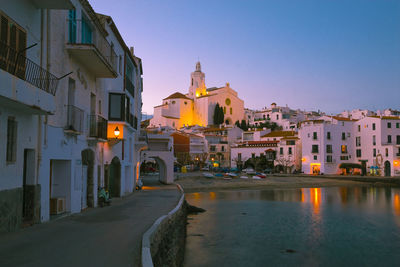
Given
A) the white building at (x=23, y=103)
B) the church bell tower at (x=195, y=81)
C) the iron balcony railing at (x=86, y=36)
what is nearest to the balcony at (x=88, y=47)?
the iron balcony railing at (x=86, y=36)

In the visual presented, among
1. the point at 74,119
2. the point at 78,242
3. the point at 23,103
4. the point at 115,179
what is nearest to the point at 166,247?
the point at 78,242

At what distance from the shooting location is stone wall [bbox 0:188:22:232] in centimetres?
1034

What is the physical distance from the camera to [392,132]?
70812 millimetres

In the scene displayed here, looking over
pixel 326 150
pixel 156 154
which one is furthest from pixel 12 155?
pixel 326 150

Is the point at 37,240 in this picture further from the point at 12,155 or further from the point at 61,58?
the point at 61,58

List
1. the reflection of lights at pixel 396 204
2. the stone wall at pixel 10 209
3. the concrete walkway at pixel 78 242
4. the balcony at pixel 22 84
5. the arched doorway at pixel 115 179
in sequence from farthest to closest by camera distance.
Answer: the reflection of lights at pixel 396 204
the arched doorway at pixel 115 179
the stone wall at pixel 10 209
the balcony at pixel 22 84
the concrete walkway at pixel 78 242

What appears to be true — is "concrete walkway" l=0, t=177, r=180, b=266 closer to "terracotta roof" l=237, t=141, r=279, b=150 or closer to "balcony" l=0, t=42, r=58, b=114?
"balcony" l=0, t=42, r=58, b=114

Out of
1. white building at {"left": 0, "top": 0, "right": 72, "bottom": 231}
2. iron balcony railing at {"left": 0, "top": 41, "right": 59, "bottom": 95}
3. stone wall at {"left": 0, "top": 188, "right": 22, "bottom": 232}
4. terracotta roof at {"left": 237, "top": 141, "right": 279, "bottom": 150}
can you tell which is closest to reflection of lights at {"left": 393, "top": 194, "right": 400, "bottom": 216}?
white building at {"left": 0, "top": 0, "right": 72, "bottom": 231}

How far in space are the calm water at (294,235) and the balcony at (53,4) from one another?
38.2 ft

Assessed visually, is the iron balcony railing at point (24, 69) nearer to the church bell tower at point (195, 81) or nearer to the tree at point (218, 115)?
the tree at point (218, 115)

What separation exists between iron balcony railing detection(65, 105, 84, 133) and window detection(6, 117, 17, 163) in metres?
3.60

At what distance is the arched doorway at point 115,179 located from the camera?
24391 mm

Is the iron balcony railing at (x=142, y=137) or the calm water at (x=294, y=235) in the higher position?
the iron balcony railing at (x=142, y=137)

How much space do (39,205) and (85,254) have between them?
4445 mm
